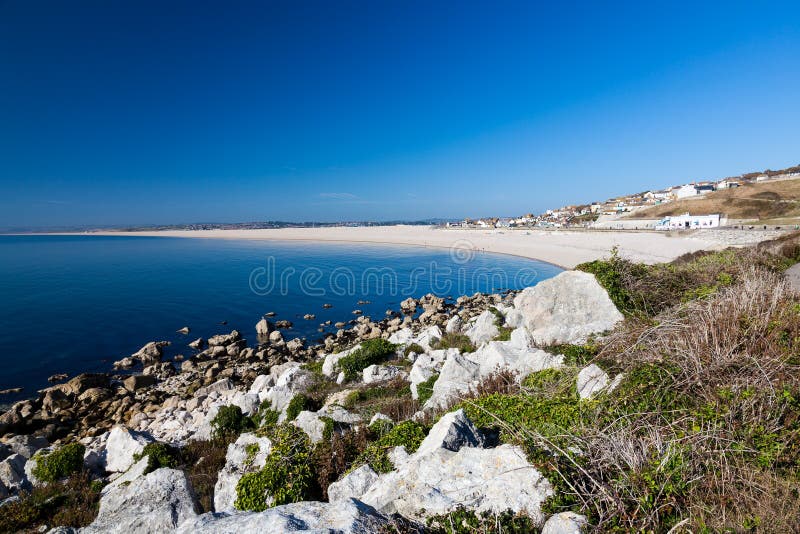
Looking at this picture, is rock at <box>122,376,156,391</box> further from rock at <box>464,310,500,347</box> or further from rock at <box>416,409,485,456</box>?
rock at <box>416,409,485,456</box>

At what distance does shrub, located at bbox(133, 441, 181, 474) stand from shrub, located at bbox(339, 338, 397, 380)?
509 cm

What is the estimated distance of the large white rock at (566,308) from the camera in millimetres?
9852

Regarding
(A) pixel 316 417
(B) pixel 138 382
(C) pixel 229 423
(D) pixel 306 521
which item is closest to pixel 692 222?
(A) pixel 316 417

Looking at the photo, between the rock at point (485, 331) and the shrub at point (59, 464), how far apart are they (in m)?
11.6

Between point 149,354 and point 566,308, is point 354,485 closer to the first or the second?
point 566,308

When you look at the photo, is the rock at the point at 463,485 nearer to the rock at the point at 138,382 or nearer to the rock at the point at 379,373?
the rock at the point at 379,373

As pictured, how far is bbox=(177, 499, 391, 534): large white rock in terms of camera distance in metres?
2.84

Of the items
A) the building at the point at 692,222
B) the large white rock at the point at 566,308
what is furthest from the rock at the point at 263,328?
the building at the point at 692,222

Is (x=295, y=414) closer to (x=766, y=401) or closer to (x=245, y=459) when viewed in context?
(x=245, y=459)

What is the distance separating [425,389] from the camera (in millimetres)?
8781

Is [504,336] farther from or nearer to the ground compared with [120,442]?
farther from the ground

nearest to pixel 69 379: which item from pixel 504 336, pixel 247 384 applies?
pixel 247 384

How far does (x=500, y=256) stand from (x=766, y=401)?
5258 centimetres

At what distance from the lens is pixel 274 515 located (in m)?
3.01
